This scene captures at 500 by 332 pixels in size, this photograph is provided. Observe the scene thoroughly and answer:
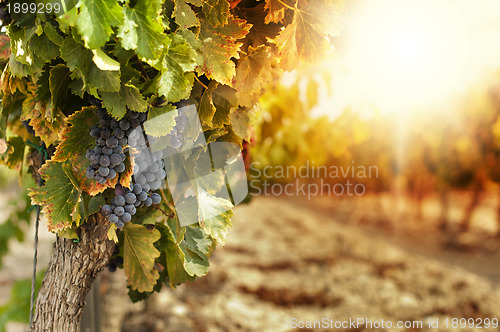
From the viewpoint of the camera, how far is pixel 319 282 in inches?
178

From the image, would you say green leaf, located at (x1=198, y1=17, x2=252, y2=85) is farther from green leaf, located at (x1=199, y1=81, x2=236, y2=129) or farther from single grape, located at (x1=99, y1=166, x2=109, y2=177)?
single grape, located at (x1=99, y1=166, x2=109, y2=177)

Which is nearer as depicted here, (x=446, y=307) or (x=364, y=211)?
(x=446, y=307)

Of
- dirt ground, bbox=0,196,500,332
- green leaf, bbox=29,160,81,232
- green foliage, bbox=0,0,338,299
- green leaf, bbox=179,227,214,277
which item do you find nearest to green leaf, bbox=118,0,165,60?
green foliage, bbox=0,0,338,299

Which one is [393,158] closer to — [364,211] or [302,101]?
[364,211]

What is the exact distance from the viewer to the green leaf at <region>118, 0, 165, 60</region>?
2.45ft

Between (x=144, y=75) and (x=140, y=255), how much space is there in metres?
0.45

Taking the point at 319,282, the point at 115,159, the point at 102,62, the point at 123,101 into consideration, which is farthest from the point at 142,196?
the point at 319,282

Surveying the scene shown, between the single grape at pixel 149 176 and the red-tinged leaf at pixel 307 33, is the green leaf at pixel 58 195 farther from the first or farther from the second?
the red-tinged leaf at pixel 307 33

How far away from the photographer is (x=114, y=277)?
342 centimetres

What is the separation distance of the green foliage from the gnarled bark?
2.2 inches

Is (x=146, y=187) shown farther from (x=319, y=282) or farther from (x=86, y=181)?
(x=319, y=282)

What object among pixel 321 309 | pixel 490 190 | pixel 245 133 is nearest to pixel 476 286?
pixel 321 309

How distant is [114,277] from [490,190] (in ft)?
30.5

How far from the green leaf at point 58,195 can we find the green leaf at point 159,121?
22cm
